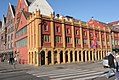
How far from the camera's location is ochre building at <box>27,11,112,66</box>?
34094 millimetres

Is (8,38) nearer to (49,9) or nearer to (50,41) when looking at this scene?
(49,9)

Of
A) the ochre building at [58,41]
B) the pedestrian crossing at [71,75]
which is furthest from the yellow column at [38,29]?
the pedestrian crossing at [71,75]

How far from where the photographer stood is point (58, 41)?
3747 centimetres

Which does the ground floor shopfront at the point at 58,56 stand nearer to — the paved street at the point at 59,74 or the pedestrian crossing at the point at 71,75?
the paved street at the point at 59,74

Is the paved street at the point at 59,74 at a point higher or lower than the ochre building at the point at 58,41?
lower

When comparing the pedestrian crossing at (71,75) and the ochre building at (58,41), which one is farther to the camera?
the ochre building at (58,41)

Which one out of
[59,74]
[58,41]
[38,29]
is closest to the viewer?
[59,74]

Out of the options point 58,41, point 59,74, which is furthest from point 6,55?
point 59,74

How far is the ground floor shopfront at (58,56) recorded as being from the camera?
3397cm

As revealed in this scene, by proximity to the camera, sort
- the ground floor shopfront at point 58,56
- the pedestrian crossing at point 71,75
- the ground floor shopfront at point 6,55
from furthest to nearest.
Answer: the ground floor shopfront at point 6,55 < the ground floor shopfront at point 58,56 < the pedestrian crossing at point 71,75

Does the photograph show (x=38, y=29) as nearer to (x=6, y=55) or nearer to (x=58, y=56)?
(x=58, y=56)

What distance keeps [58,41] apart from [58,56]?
3315 mm

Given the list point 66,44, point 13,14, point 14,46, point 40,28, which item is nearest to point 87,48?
point 66,44

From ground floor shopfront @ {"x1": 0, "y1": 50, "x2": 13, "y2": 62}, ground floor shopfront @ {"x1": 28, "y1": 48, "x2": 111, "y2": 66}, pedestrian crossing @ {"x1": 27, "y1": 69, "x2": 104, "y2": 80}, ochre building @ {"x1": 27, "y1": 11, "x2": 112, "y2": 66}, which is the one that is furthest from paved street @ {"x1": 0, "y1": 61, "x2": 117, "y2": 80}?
ground floor shopfront @ {"x1": 0, "y1": 50, "x2": 13, "y2": 62}
